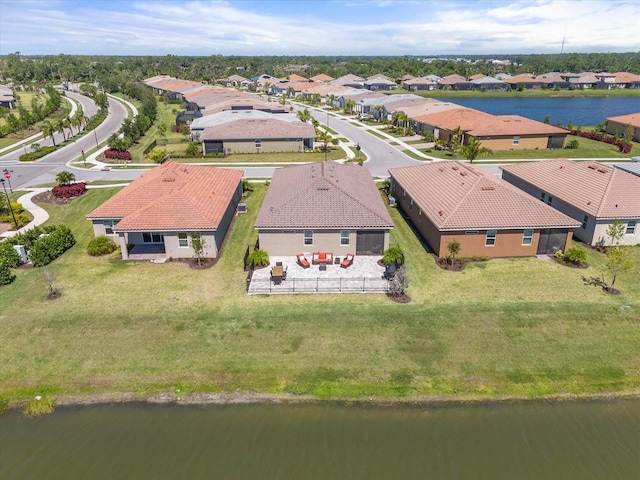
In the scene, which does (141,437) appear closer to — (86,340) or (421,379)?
(86,340)

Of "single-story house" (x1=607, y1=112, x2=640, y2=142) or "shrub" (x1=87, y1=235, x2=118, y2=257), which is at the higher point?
"single-story house" (x1=607, y1=112, x2=640, y2=142)

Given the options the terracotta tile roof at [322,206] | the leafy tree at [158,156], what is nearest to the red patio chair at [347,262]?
the terracotta tile roof at [322,206]

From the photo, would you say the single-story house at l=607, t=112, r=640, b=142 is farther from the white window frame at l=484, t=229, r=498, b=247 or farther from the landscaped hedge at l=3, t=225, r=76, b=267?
the landscaped hedge at l=3, t=225, r=76, b=267

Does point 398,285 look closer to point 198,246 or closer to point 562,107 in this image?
point 198,246

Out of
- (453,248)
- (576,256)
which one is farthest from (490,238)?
(576,256)

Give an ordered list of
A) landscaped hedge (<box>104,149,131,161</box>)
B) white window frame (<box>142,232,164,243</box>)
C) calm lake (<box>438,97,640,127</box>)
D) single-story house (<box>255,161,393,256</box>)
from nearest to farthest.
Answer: single-story house (<box>255,161,393,256</box>) → white window frame (<box>142,232,164,243</box>) → landscaped hedge (<box>104,149,131,161</box>) → calm lake (<box>438,97,640,127</box>)

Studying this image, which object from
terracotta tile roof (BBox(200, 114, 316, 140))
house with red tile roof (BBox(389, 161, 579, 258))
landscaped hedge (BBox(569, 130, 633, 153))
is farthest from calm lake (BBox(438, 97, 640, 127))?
house with red tile roof (BBox(389, 161, 579, 258))
